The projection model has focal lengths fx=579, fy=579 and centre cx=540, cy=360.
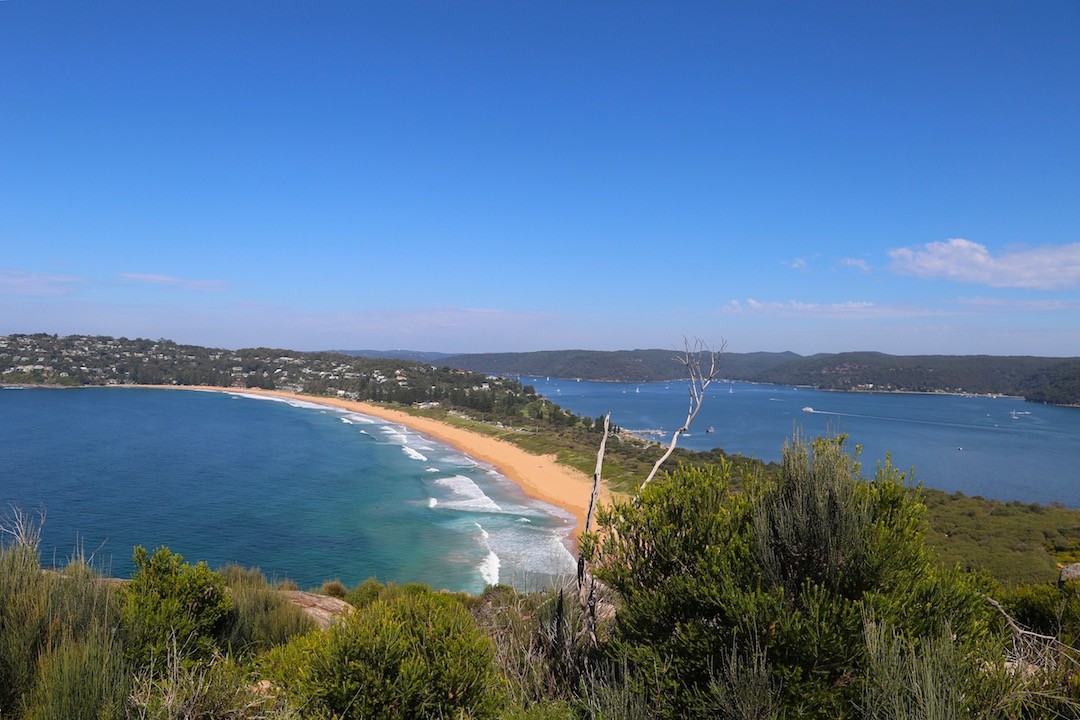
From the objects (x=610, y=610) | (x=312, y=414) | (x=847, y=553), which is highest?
(x=847, y=553)

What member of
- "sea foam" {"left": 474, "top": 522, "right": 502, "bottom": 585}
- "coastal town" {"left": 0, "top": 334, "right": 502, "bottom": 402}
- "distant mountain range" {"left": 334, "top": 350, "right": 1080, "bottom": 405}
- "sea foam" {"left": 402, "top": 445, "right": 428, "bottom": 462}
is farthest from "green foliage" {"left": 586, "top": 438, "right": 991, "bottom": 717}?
"distant mountain range" {"left": 334, "top": 350, "right": 1080, "bottom": 405}

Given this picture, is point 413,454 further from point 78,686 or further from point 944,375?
point 944,375

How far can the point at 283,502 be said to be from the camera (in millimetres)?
32469

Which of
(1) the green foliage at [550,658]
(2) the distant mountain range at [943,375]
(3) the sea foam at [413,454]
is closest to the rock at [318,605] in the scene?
(1) the green foliage at [550,658]

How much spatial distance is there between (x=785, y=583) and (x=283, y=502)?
32.6 m

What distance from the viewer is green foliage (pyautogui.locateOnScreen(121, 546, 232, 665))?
6.35 metres

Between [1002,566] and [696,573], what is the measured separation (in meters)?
19.8

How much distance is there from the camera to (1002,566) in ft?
62.2

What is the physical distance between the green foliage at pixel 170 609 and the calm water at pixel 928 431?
1002 inches

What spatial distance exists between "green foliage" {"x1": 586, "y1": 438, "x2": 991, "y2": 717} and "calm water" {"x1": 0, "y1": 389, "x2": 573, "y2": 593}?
328 cm

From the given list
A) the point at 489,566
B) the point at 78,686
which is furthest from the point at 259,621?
the point at 489,566

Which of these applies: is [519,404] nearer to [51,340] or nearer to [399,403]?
[399,403]

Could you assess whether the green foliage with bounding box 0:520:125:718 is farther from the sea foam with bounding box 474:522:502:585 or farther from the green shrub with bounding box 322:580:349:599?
the sea foam with bounding box 474:522:502:585

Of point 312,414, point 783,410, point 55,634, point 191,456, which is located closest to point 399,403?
point 312,414
